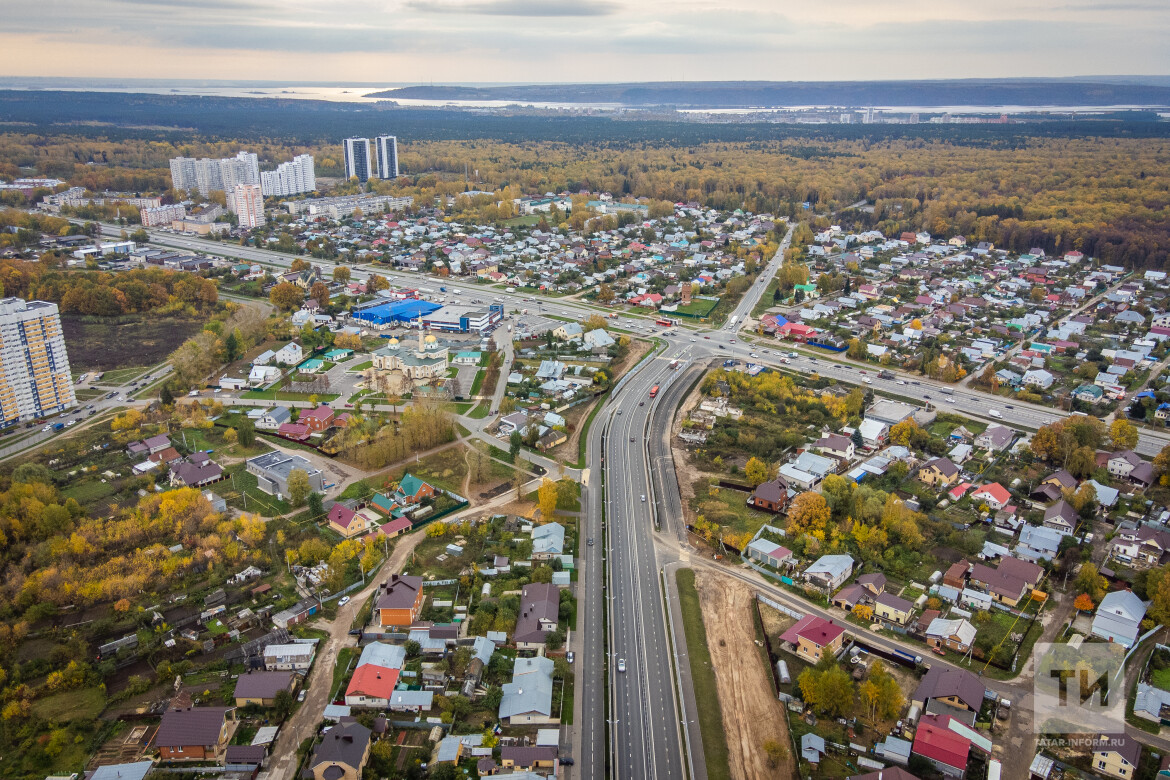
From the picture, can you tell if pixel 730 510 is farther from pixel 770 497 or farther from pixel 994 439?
pixel 994 439

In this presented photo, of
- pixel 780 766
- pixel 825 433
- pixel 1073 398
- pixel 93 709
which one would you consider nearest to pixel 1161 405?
pixel 1073 398

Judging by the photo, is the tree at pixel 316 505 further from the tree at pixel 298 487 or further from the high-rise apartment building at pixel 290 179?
the high-rise apartment building at pixel 290 179

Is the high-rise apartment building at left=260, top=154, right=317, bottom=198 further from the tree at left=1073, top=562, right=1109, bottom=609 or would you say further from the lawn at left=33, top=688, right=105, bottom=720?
the tree at left=1073, top=562, right=1109, bottom=609

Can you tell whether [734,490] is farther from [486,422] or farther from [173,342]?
[173,342]

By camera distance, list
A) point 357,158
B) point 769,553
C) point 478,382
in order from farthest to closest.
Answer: point 357,158 → point 478,382 → point 769,553

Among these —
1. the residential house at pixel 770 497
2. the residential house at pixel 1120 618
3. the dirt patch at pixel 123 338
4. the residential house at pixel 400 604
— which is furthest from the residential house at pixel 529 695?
the dirt patch at pixel 123 338

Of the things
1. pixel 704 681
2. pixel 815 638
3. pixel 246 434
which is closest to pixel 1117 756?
pixel 815 638
